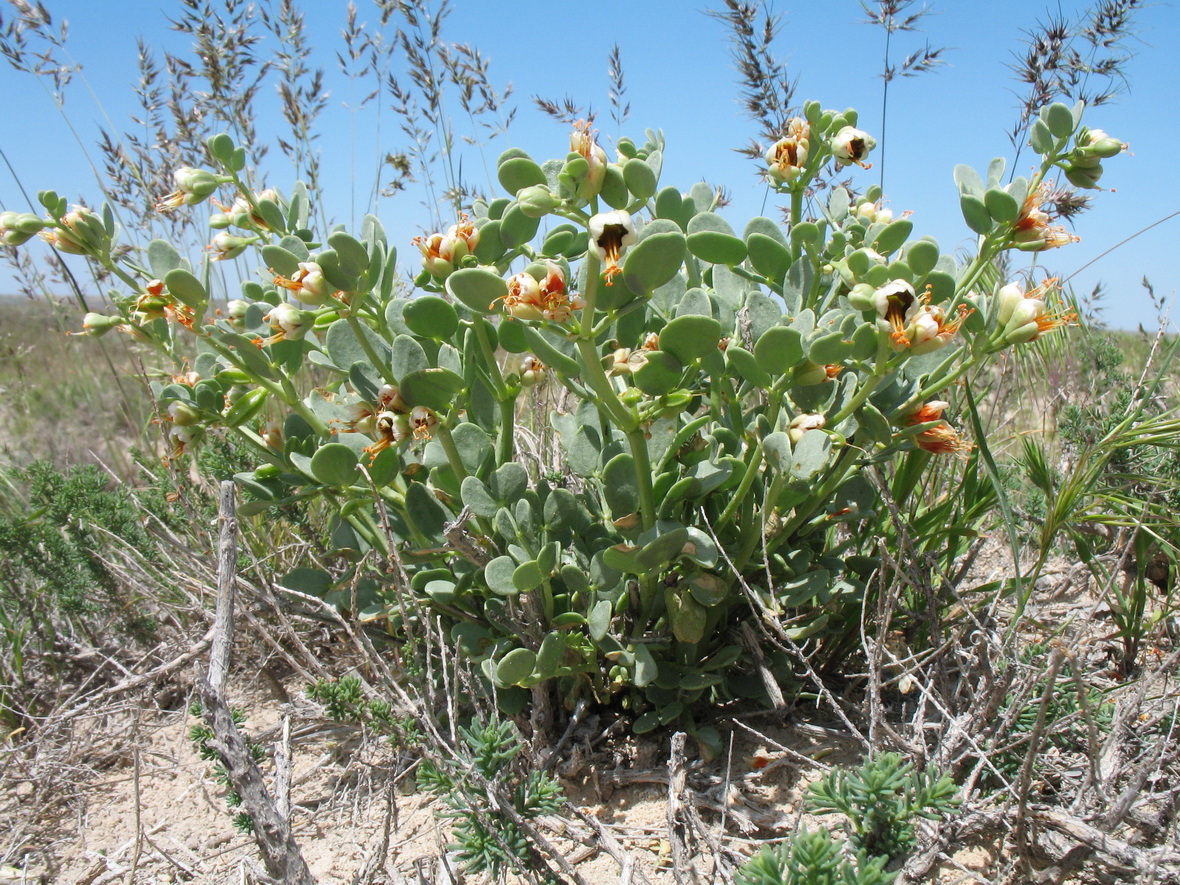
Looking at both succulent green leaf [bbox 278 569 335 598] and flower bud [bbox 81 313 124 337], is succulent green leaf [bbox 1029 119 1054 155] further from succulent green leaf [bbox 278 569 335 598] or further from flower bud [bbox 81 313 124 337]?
flower bud [bbox 81 313 124 337]

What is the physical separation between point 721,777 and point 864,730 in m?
0.33

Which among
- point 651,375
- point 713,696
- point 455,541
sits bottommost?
point 713,696

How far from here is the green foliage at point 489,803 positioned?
1.18m

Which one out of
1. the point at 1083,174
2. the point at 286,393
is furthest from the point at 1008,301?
the point at 286,393

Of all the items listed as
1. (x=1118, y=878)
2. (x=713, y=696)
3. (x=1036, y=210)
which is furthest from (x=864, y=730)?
(x=1036, y=210)

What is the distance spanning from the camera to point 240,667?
2314 mm

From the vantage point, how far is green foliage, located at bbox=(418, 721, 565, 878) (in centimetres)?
118

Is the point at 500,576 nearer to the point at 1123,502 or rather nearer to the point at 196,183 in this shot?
the point at 196,183

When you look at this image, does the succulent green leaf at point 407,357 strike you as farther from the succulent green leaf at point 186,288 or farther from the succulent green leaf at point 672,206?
the succulent green leaf at point 672,206

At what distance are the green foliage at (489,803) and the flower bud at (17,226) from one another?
4.06 ft

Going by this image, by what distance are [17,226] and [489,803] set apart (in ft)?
4.45

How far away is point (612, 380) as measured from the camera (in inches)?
60.7

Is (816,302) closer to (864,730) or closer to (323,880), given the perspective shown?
(864,730)

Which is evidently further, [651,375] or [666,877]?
[666,877]
